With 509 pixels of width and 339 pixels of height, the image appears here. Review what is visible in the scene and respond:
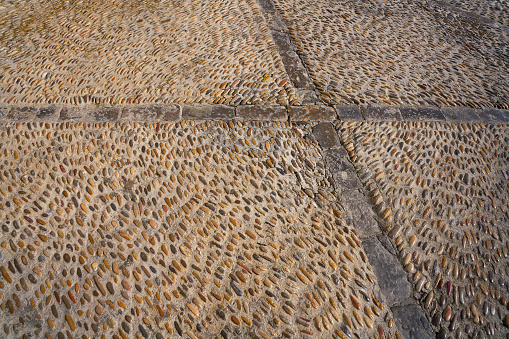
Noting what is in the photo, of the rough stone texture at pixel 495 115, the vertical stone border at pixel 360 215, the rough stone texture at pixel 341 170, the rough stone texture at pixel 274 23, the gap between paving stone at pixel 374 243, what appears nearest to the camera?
the gap between paving stone at pixel 374 243

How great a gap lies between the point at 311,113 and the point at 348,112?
377 millimetres

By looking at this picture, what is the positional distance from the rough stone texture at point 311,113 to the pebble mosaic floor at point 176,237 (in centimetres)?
16

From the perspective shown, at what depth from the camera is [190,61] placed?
3.69 m

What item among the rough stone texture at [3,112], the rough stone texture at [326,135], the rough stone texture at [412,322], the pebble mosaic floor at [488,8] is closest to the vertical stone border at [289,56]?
the rough stone texture at [326,135]

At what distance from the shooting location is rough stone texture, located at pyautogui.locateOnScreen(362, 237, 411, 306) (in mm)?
2361

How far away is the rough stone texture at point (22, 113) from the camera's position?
3.16 metres

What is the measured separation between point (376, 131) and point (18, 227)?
3.10m

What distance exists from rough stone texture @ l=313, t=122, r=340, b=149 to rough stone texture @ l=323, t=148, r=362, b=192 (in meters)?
0.07

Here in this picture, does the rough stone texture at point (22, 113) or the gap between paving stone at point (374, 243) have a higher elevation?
the rough stone texture at point (22, 113)

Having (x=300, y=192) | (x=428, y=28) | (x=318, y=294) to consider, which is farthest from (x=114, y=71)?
(x=428, y=28)

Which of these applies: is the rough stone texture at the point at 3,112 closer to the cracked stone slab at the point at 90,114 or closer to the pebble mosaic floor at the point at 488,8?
the cracked stone slab at the point at 90,114

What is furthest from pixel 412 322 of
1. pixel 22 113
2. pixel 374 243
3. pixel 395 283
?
pixel 22 113

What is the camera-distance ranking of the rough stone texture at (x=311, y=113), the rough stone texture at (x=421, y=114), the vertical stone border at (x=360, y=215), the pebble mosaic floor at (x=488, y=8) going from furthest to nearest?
the pebble mosaic floor at (x=488, y=8) → the rough stone texture at (x=421, y=114) → the rough stone texture at (x=311, y=113) → the vertical stone border at (x=360, y=215)

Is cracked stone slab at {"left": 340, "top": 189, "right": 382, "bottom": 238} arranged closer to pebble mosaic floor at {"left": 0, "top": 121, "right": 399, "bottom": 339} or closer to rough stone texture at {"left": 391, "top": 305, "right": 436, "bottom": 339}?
pebble mosaic floor at {"left": 0, "top": 121, "right": 399, "bottom": 339}
